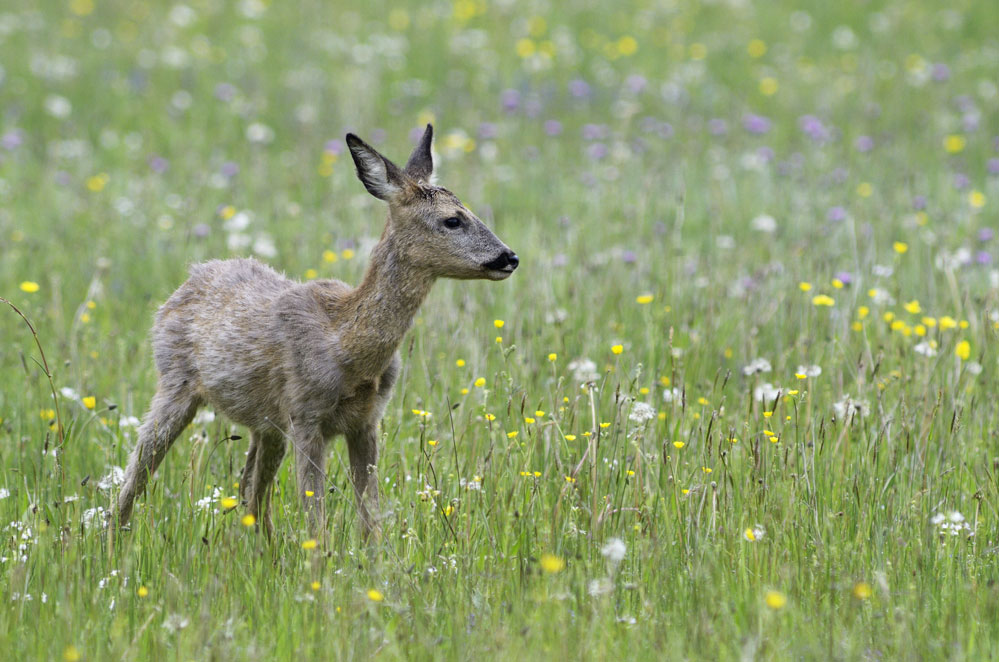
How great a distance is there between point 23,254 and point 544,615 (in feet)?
18.9

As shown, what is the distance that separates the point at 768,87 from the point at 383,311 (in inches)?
399

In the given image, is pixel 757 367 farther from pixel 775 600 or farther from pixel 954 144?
pixel 954 144

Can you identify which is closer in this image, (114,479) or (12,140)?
(114,479)

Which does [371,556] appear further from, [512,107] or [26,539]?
[512,107]

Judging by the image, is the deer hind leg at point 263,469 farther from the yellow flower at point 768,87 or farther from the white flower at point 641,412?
the yellow flower at point 768,87

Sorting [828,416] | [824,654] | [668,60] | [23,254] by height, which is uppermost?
[668,60]

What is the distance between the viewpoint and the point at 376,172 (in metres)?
4.89

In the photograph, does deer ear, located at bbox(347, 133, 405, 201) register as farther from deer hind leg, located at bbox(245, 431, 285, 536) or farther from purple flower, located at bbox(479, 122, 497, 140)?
purple flower, located at bbox(479, 122, 497, 140)

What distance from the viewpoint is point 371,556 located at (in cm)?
450

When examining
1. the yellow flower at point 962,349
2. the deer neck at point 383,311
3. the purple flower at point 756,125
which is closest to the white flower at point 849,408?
the yellow flower at point 962,349

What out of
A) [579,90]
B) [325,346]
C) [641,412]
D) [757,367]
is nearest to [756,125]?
[579,90]

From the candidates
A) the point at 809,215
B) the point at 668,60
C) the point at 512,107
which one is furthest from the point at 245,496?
the point at 668,60

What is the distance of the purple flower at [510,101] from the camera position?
41.1 ft

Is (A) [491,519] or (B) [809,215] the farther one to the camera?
(B) [809,215]
